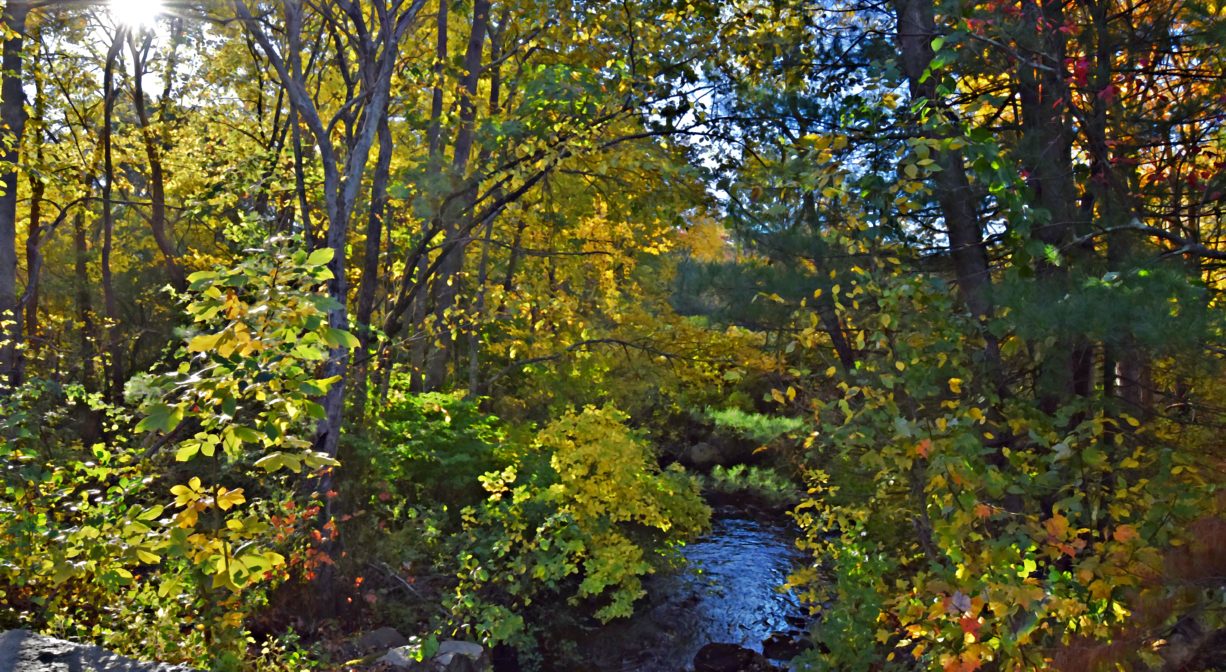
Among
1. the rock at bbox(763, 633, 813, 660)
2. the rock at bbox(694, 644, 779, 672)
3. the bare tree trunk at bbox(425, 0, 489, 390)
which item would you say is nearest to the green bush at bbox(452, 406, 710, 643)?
the rock at bbox(694, 644, 779, 672)

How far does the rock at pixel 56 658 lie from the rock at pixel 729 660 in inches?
259

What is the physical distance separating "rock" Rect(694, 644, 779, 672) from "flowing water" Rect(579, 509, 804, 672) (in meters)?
0.14

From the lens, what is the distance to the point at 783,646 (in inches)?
353

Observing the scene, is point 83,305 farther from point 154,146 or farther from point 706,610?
point 706,610

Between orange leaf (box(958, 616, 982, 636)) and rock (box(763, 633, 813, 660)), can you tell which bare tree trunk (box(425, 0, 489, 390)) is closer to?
rock (box(763, 633, 813, 660))

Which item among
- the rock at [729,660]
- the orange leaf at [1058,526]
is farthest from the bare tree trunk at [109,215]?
the orange leaf at [1058,526]

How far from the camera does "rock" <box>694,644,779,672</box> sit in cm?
847

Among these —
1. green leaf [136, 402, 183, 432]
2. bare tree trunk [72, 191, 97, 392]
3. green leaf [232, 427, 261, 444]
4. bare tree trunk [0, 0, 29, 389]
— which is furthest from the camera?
bare tree trunk [72, 191, 97, 392]

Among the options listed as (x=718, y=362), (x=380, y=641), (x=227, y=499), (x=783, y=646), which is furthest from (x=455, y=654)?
(x=783, y=646)

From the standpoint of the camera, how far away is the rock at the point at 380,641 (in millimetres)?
6426

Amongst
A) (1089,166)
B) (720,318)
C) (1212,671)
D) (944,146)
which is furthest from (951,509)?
(720,318)

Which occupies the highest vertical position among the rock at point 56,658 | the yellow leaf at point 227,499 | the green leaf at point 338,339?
the green leaf at point 338,339

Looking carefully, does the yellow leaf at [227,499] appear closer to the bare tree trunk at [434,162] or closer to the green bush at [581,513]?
the bare tree trunk at [434,162]

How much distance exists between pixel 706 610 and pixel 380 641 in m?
4.59
